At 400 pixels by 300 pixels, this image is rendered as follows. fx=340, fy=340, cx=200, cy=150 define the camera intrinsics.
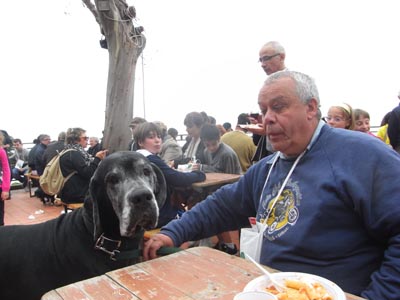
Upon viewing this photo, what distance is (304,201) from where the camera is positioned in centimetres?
145

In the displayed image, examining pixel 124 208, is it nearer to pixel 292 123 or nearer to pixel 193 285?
pixel 193 285

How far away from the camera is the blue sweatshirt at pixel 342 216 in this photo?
125 centimetres

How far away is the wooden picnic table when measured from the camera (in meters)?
1.20

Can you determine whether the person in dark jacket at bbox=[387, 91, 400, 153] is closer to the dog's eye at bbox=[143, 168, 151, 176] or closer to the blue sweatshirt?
the blue sweatshirt

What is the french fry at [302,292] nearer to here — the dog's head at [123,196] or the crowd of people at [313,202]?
the crowd of people at [313,202]

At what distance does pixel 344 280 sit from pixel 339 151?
525mm

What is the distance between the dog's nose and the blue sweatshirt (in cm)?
73

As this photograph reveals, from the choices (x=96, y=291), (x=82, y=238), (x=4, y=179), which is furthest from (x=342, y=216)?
(x=4, y=179)

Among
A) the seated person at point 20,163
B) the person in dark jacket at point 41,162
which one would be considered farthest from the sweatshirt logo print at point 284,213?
the seated person at point 20,163

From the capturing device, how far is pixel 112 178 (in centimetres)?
210

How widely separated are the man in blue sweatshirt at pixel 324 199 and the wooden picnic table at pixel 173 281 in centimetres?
22

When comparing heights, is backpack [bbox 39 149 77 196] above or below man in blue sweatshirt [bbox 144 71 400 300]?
below

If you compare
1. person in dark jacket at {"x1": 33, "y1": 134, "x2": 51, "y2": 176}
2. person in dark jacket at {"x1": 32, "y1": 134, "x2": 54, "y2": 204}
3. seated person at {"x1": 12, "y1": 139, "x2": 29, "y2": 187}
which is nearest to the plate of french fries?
person in dark jacket at {"x1": 32, "y1": 134, "x2": 54, "y2": 204}

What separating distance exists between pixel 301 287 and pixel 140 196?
1.17 meters
